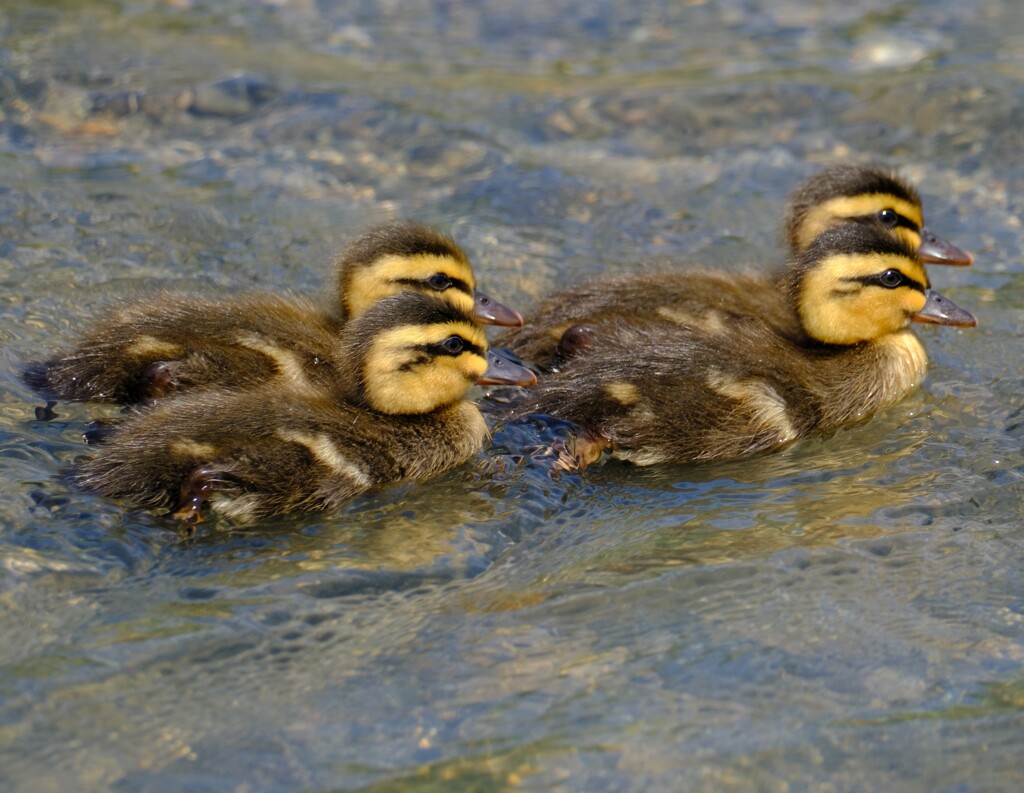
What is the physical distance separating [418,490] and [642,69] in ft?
15.7

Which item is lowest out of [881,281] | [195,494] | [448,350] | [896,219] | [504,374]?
[195,494]

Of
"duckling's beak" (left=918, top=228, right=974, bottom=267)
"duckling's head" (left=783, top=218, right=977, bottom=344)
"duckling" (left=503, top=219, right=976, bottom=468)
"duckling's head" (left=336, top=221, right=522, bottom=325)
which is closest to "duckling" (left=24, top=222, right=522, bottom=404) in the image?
"duckling's head" (left=336, top=221, right=522, bottom=325)

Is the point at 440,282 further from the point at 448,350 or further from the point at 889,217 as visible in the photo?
the point at 889,217

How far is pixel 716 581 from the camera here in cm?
399

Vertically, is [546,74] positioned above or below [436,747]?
above

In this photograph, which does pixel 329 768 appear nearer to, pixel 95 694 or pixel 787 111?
pixel 95 694

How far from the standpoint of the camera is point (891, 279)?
5188mm

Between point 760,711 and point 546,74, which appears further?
point 546,74

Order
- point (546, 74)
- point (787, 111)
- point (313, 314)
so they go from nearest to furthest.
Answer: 1. point (313, 314)
2. point (787, 111)
3. point (546, 74)

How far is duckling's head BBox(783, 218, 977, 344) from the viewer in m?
5.09

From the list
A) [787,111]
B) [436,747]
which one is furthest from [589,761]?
[787,111]

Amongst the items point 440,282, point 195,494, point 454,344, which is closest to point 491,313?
point 440,282

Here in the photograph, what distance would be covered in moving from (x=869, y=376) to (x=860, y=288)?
0.31 meters

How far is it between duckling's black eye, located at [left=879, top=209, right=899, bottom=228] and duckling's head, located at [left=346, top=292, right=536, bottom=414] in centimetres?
174
